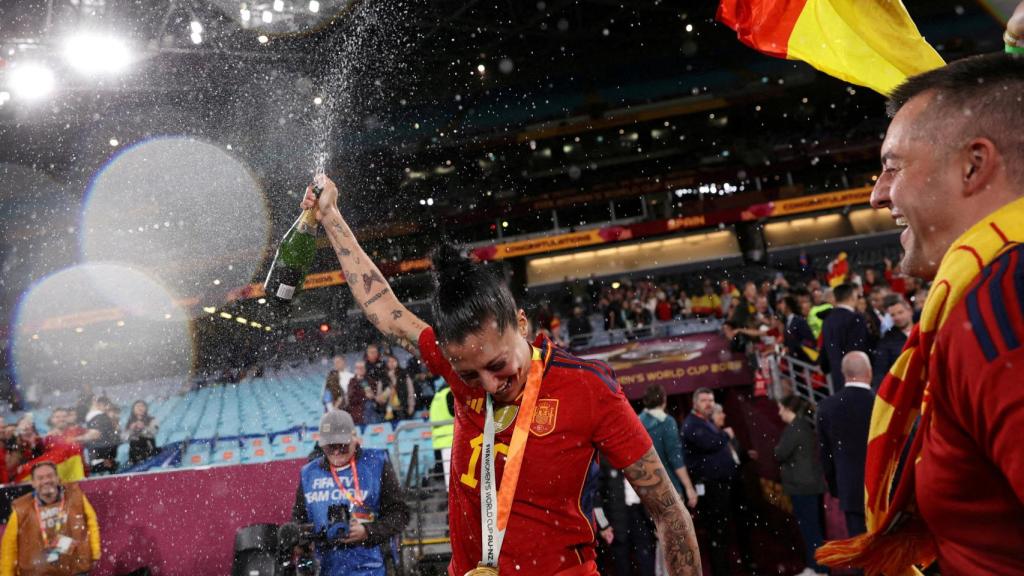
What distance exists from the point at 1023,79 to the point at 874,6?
1.76m

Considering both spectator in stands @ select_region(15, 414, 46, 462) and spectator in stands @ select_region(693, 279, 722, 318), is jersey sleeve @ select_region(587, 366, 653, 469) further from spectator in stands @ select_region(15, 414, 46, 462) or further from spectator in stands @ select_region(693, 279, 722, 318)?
spectator in stands @ select_region(693, 279, 722, 318)

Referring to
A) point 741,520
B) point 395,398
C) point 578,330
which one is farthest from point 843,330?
point 578,330

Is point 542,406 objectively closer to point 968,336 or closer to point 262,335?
point 968,336

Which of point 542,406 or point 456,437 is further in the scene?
point 456,437

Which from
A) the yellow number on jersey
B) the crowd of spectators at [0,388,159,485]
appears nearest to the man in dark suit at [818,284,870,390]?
the yellow number on jersey

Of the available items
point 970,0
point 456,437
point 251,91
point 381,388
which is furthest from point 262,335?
point 970,0

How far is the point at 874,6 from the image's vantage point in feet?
8.75

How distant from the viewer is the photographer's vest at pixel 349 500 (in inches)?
188

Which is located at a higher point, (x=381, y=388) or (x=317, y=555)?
(x=381, y=388)

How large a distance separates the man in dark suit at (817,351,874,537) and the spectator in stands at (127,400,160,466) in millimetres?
9398

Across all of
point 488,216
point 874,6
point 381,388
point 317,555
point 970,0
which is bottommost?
point 317,555

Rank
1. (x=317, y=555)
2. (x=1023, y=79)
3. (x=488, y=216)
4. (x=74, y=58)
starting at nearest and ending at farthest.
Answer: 1. (x=1023, y=79)
2. (x=317, y=555)
3. (x=74, y=58)
4. (x=488, y=216)

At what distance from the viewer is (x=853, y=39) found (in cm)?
269

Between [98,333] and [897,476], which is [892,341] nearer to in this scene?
[897,476]
